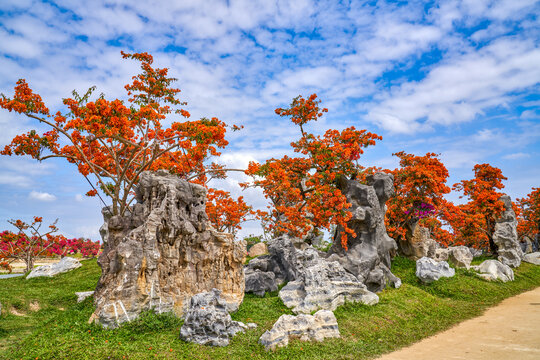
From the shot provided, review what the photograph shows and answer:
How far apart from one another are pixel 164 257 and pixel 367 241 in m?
10.8

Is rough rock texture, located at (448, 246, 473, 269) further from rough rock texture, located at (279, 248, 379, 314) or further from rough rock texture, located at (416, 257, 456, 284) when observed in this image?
rough rock texture, located at (279, 248, 379, 314)

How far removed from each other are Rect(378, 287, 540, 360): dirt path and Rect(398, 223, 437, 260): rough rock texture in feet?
27.2

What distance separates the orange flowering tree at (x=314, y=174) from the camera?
1641cm

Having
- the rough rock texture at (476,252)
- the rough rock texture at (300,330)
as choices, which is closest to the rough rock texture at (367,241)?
the rough rock texture at (300,330)

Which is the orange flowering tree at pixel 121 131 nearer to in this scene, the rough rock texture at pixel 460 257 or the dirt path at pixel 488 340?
the dirt path at pixel 488 340

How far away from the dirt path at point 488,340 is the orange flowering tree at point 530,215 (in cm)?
2334

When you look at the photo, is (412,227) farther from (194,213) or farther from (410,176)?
(194,213)

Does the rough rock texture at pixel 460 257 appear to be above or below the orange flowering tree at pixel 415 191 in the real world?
below

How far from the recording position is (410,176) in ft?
70.2

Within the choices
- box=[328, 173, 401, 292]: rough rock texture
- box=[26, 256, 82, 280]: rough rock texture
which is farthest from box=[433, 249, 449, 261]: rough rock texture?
box=[26, 256, 82, 280]: rough rock texture

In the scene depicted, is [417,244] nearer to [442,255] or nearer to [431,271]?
[442,255]

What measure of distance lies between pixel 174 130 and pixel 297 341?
10.1 meters

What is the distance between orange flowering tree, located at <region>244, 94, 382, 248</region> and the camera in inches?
646

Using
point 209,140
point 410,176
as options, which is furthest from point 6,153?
point 410,176
